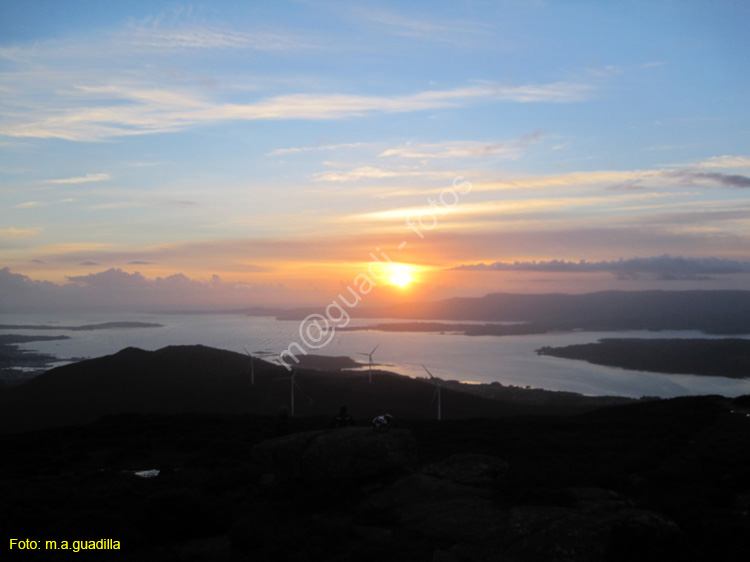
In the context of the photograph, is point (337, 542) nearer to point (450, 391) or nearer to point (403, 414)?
point (403, 414)

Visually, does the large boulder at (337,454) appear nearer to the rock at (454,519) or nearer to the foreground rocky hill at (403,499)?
the foreground rocky hill at (403,499)

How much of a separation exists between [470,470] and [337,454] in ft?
10.5

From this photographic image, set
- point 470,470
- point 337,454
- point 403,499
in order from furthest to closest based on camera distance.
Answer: point 470,470 → point 337,454 → point 403,499

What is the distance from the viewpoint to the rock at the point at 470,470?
12336mm

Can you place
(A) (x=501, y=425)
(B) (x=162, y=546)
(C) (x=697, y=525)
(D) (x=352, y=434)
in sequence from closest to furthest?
(C) (x=697, y=525)
(B) (x=162, y=546)
(D) (x=352, y=434)
(A) (x=501, y=425)

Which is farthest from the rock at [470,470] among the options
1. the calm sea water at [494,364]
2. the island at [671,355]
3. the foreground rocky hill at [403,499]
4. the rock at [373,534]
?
the island at [671,355]

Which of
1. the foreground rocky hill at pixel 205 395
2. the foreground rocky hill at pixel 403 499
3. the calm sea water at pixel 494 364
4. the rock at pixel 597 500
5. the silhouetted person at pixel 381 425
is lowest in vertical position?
the calm sea water at pixel 494 364

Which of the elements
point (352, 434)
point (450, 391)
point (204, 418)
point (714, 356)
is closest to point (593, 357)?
point (714, 356)

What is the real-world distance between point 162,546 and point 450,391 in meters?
53.7

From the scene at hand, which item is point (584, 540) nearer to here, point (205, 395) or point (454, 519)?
point (454, 519)

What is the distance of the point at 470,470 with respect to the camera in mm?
12758

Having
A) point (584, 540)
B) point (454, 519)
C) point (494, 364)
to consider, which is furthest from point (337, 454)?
point (494, 364)

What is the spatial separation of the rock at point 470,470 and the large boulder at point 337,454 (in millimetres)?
897

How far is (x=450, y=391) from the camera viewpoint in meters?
61.4
